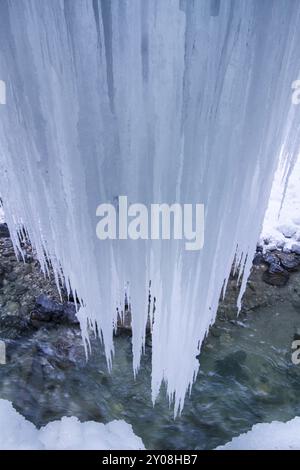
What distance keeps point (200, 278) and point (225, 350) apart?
2.39m

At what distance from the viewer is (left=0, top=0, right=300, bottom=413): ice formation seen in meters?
1.57

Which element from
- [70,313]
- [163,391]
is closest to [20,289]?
[70,313]

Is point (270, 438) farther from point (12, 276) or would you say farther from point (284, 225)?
point (12, 276)

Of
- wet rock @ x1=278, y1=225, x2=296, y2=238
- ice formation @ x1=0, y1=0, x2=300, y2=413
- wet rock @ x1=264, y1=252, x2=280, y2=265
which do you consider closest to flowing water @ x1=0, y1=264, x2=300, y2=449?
wet rock @ x1=264, y1=252, x2=280, y2=265

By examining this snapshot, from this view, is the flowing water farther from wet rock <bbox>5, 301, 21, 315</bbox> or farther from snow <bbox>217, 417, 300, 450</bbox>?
wet rock <bbox>5, 301, 21, 315</bbox>

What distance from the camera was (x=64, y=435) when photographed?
138 inches

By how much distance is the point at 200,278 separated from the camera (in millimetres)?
2535

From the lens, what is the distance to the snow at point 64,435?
338 centimetres

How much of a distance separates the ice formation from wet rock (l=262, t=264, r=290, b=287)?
3031 mm

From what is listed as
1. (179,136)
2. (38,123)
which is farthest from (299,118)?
(38,123)

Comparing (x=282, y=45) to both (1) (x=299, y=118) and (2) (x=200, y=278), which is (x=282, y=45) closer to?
(1) (x=299, y=118)

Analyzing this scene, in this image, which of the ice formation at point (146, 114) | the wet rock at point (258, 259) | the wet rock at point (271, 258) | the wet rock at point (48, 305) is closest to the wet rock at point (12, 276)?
the wet rock at point (48, 305)

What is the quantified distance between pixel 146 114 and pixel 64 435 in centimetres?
334

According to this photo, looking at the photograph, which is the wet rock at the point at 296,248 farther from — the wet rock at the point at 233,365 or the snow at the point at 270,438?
the snow at the point at 270,438
